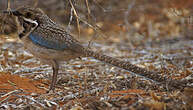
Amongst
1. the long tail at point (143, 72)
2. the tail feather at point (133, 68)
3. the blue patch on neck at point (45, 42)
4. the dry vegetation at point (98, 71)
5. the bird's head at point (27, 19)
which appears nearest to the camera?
the dry vegetation at point (98, 71)

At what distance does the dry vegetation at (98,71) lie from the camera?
10.0ft

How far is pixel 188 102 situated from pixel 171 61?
2.44m

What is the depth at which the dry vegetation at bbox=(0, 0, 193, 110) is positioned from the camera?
3052 mm

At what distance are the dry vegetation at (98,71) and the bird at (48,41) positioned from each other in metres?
0.20

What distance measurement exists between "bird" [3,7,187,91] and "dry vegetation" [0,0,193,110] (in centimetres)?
20

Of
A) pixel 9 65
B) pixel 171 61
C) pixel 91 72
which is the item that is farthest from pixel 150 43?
pixel 9 65

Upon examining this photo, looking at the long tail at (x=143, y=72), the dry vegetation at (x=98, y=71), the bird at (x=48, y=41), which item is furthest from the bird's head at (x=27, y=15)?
the long tail at (x=143, y=72)

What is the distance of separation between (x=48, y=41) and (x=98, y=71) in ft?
4.99

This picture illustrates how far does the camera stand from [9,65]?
5.48 m

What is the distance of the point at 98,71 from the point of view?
513cm

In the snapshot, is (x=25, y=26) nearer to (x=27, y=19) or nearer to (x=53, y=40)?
(x=27, y=19)

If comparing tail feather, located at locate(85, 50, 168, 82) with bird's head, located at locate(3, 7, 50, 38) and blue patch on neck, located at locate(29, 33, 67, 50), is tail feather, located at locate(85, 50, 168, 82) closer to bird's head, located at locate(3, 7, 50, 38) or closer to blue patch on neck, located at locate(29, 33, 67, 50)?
blue patch on neck, located at locate(29, 33, 67, 50)

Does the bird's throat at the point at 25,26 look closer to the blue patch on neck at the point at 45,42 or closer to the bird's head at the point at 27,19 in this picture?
the bird's head at the point at 27,19

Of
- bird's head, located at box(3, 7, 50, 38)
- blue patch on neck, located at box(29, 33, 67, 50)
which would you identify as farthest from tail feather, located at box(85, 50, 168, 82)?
bird's head, located at box(3, 7, 50, 38)
